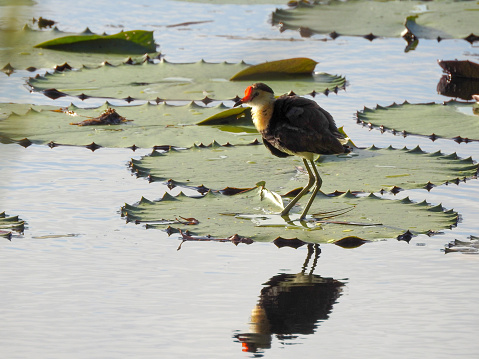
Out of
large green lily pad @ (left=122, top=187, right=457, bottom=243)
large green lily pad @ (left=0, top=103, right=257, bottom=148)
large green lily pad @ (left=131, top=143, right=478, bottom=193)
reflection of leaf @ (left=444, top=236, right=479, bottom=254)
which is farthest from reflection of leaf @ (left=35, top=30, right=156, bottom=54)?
reflection of leaf @ (left=444, top=236, right=479, bottom=254)

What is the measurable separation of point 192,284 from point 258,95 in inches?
41.4

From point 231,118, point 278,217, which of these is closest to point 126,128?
point 231,118

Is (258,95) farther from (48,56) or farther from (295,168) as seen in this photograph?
(48,56)

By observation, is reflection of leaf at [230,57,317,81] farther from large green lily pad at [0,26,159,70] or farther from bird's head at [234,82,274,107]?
bird's head at [234,82,274,107]

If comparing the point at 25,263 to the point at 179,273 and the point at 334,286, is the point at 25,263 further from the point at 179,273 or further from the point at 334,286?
the point at 334,286

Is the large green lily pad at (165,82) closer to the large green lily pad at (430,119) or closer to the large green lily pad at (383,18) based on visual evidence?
the large green lily pad at (430,119)

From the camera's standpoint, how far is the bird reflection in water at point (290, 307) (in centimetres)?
263

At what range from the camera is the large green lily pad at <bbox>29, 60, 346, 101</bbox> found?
5.87 metres

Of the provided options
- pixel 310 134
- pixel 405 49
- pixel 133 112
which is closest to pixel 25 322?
pixel 310 134

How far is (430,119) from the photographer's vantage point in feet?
17.5

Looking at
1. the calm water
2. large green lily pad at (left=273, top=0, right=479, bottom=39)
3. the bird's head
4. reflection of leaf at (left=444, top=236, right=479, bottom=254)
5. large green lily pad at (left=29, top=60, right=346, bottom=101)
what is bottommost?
the calm water

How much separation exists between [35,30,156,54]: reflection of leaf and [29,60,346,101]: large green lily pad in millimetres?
660

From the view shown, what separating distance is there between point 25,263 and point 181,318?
0.79 m

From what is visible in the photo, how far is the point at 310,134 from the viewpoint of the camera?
3.65m
